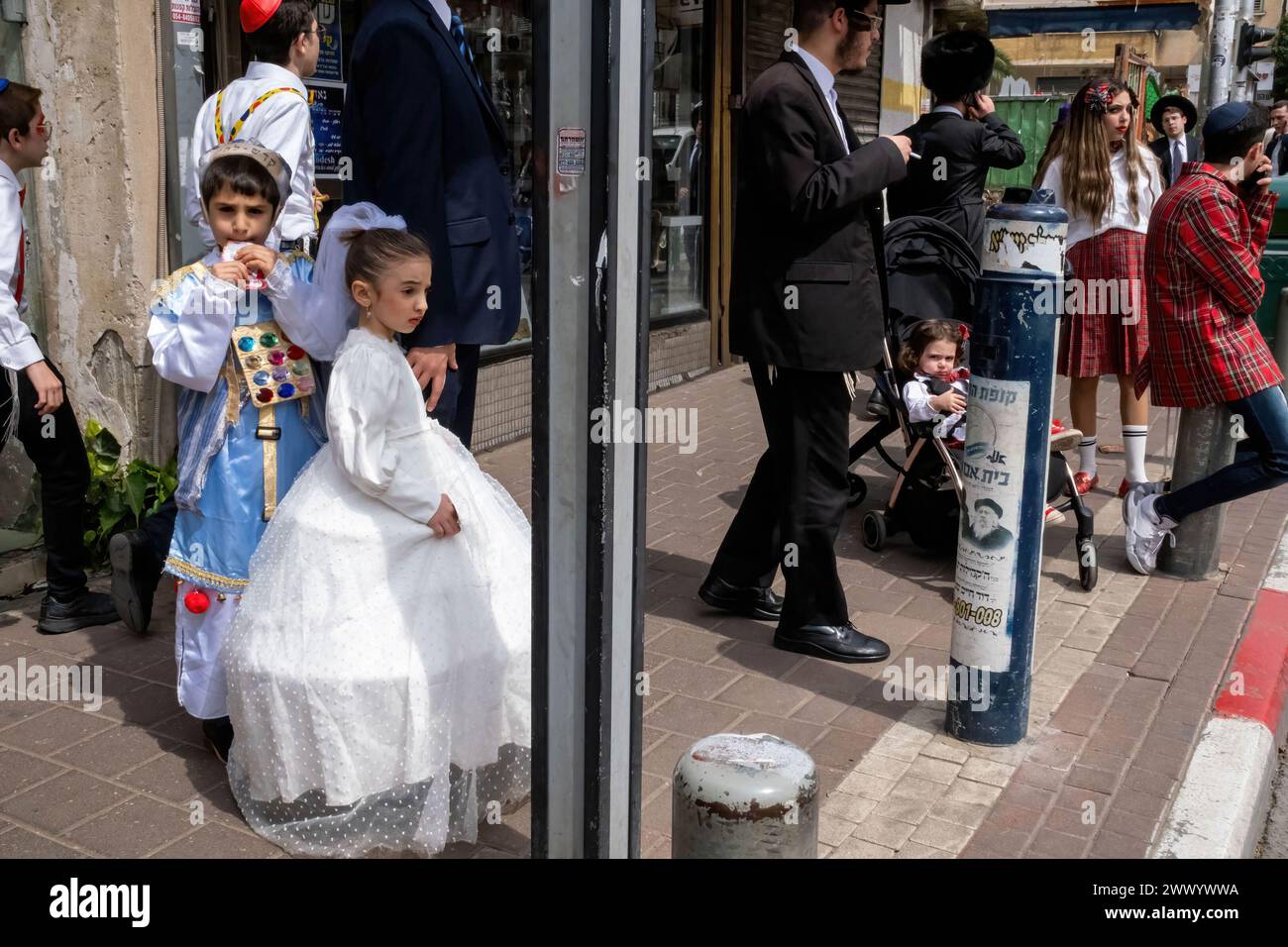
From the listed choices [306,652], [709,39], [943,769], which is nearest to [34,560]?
[306,652]

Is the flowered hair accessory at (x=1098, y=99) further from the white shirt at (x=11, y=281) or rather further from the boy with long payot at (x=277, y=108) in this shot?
the white shirt at (x=11, y=281)

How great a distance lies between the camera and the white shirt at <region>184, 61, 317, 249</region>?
3.90m

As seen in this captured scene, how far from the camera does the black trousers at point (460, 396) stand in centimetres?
363

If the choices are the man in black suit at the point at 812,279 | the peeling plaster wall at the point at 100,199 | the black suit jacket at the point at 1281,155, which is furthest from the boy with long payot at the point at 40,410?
the black suit jacket at the point at 1281,155

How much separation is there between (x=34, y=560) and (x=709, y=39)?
622 centimetres

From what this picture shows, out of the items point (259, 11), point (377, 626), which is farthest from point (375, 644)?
point (259, 11)

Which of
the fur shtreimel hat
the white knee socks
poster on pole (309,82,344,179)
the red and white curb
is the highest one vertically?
the fur shtreimel hat

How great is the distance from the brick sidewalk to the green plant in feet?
1.25

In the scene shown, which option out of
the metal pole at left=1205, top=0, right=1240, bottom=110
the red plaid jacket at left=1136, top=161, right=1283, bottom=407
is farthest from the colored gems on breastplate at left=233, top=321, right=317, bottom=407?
the metal pole at left=1205, top=0, right=1240, bottom=110

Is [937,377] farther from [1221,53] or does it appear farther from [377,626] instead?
[1221,53]

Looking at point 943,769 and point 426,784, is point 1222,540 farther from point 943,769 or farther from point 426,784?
point 426,784

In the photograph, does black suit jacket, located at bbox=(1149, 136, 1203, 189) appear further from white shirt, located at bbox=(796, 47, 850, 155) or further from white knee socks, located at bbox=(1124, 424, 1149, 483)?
white shirt, located at bbox=(796, 47, 850, 155)

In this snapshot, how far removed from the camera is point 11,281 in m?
4.30

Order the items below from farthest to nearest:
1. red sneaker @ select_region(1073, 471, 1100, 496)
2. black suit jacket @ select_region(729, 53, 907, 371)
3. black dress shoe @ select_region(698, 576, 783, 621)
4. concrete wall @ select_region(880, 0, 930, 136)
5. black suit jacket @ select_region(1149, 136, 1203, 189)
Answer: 1. concrete wall @ select_region(880, 0, 930, 136)
2. black suit jacket @ select_region(1149, 136, 1203, 189)
3. red sneaker @ select_region(1073, 471, 1100, 496)
4. black dress shoe @ select_region(698, 576, 783, 621)
5. black suit jacket @ select_region(729, 53, 907, 371)
